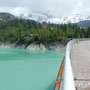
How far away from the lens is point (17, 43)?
7294 centimetres

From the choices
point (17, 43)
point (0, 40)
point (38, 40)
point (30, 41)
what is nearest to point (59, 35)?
point (38, 40)

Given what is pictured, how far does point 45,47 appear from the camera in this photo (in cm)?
6150

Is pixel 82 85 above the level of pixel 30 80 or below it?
above

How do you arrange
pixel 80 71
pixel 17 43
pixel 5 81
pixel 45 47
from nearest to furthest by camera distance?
pixel 80 71
pixel 5 81
pixel 45 47
pixel 17 43

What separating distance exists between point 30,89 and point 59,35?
177 feet

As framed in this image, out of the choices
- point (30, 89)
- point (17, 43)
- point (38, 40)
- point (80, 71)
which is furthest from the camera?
point (17, 43)

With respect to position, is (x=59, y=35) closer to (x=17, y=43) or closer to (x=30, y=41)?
(x=30, y=41)

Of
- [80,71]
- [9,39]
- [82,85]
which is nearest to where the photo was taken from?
[82,85]

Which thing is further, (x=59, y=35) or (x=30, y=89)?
(x=59, y=35)

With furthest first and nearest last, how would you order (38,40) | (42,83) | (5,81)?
1. (38,40)
2. (5,81)
3. (42,83)

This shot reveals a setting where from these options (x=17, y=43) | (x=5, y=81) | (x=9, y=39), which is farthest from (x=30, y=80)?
(x=9, y=39)

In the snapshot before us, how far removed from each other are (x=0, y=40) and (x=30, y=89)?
75095mm

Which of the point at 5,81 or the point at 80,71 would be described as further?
the point at 5,81

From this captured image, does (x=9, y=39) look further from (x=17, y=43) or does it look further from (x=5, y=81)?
(x=5, y=81)
